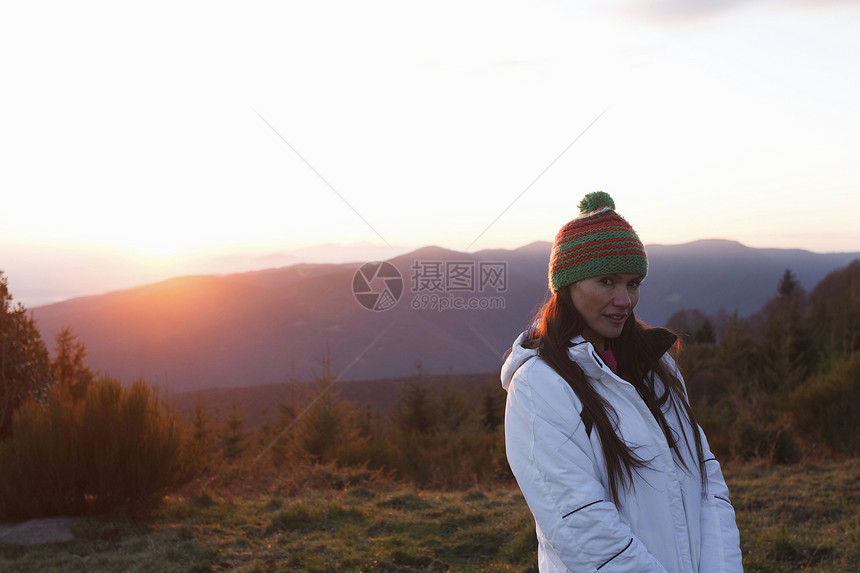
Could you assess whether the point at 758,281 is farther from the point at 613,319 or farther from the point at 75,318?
the point at 613,319

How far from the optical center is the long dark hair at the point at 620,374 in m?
1.69

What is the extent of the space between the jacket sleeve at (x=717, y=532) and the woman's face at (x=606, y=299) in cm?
57

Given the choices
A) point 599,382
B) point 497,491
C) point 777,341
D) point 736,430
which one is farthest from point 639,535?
point 777,341

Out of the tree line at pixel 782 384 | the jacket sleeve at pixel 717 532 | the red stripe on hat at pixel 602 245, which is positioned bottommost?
the tree line at pixel 782 384

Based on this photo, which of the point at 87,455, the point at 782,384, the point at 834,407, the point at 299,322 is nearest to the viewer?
the point at 87,455

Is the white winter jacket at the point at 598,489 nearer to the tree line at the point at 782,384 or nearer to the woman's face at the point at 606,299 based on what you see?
the woman's face at the point at 606,299

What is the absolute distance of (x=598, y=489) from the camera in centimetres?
157

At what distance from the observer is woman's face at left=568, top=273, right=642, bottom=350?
1.81 m

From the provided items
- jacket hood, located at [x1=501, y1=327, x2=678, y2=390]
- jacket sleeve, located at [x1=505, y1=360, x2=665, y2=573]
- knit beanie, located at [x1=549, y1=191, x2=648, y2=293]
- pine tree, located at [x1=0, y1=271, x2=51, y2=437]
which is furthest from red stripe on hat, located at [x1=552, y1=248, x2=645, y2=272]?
pine tree, located at [x1=0, y1=271, x2=51, y2=437]

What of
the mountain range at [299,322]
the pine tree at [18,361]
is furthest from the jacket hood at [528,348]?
the mountain range at [299,322]

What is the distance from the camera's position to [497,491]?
7.04 metres

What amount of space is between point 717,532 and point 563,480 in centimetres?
61

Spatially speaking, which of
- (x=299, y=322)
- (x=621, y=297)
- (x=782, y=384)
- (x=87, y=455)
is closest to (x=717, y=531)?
(x=621, y=297)

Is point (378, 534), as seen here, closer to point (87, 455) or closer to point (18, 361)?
point (87, 455)
